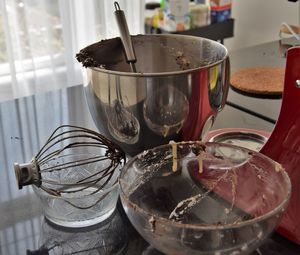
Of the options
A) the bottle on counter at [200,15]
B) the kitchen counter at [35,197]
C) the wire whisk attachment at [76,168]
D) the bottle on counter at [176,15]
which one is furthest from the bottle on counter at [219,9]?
the wire whisk attachment at [76,168]

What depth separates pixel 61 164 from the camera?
2.18 ft

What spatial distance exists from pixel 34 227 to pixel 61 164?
107 millimetres

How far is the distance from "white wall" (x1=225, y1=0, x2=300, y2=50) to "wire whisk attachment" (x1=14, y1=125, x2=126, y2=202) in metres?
1.55

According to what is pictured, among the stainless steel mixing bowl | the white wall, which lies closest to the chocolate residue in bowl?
the stainless steel mixing bowl

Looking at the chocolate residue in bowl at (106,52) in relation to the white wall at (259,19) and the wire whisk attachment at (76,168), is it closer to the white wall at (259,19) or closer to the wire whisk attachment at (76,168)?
the wire whisk attachment at (76,168)

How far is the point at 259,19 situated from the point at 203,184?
5.49 feet

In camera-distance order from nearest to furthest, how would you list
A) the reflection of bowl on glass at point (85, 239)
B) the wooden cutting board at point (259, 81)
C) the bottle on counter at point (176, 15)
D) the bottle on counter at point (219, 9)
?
the reflection of bowl on glass at point (85, 239) → the wooden cutting board at point (259, 81) → the bottle on counter at point (176, 15) → the bottle on counter at point (219, 9)

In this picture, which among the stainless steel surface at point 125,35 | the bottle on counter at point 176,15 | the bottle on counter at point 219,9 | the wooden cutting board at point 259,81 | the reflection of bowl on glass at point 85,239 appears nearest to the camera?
the reflection of bowl on glass at point 85,239

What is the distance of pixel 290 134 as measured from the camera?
0.63 metres

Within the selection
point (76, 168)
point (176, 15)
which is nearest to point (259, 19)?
point (176, 15)

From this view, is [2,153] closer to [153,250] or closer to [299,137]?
[153,250]

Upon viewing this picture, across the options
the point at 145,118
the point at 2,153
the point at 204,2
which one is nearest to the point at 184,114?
the point at 145,118

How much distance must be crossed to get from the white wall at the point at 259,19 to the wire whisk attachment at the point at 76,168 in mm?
1550

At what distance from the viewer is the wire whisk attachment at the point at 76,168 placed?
575 mm
